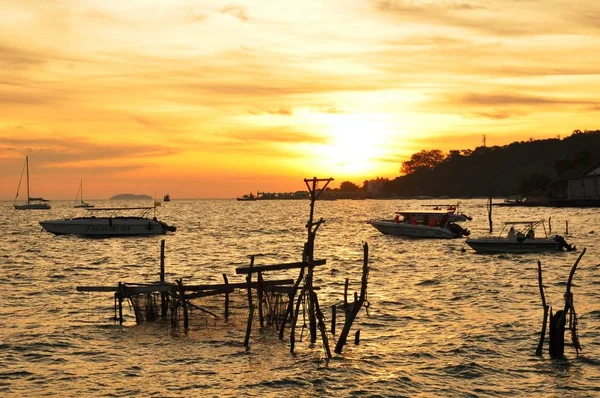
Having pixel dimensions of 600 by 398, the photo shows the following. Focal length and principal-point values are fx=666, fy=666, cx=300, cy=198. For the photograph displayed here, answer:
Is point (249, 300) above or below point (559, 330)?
above

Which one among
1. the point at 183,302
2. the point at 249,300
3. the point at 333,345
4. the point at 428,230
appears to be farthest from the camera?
the point at 428,230

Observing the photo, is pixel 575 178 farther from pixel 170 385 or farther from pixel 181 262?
pixel 170 385

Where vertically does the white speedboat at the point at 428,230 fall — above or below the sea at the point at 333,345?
above

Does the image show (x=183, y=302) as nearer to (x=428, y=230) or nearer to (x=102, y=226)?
(x=428, y=230)

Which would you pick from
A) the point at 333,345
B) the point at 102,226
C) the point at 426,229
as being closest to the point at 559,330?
the point at 333,345

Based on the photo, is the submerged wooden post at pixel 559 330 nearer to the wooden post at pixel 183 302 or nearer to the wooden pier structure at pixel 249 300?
the wooden pier structure at pixel 249 300

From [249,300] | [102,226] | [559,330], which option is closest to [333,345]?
[249,300]

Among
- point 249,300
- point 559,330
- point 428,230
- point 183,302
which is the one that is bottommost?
point 559,330

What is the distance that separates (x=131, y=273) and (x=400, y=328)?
91.8 feet

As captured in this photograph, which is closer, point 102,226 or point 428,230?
point 428,230

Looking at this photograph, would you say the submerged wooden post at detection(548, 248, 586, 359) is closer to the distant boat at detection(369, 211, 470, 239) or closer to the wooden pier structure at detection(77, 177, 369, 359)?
the wooden pier structure at detection(77, 177, 369, 359)

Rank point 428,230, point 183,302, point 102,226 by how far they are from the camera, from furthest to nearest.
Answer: point 102,226
point 428,230
point 183,302

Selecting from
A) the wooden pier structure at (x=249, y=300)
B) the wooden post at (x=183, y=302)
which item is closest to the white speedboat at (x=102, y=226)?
the wooden pier structure at (x=249, y=300)

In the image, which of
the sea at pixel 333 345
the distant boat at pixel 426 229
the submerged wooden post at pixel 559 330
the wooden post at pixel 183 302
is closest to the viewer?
the sea at pixel 333 345
